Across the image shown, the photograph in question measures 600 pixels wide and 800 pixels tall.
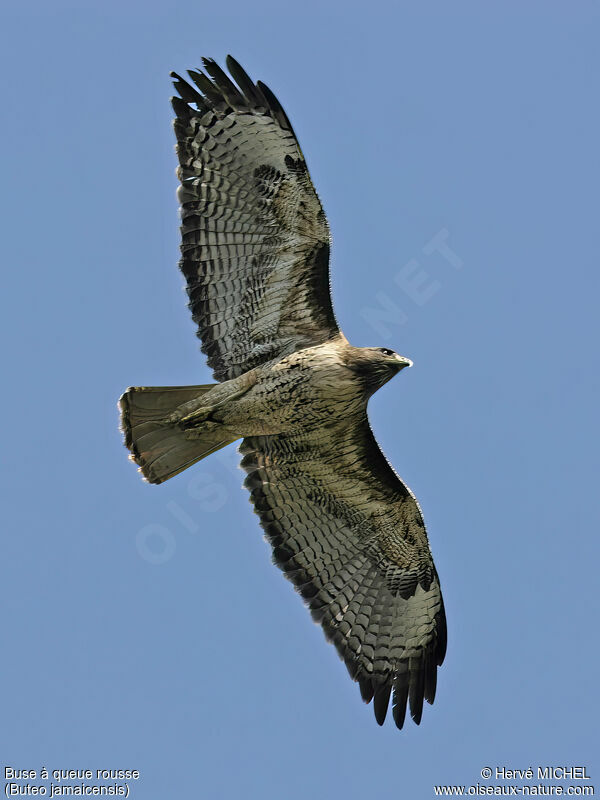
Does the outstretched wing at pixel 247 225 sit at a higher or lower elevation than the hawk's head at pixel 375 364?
higher

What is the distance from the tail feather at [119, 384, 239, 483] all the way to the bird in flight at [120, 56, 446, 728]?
12 millimetres

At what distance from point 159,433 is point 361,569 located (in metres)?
2.40

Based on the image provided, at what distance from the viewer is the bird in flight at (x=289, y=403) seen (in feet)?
37.6

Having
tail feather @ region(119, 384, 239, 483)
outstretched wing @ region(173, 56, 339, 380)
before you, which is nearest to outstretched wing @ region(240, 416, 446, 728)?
tail feather @ region(119, 384, 239, 483)

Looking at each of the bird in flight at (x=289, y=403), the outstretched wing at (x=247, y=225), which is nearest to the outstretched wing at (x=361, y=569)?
the bird in flight at (x=289, y=403)

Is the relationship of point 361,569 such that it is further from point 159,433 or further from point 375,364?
point 159,433

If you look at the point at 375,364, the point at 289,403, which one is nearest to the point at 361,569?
the point at 289,403

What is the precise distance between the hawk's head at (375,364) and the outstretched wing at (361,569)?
1241mm

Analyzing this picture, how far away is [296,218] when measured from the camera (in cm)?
1146

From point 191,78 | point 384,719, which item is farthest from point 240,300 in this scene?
point 384,719

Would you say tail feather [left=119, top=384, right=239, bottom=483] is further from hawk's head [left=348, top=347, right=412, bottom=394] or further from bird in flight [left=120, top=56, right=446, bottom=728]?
hawk's head [left=348, top=347, right=412, bottom=394]

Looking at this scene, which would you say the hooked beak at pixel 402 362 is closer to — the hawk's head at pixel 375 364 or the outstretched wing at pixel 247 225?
the hawk's head at pixel 375 364

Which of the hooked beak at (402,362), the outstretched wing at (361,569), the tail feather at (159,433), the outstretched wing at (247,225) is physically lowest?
the outstretched wing at (361,569)

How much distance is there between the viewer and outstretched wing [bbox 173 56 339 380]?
1143 centimetres
